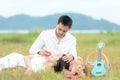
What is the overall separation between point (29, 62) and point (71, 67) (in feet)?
1.91

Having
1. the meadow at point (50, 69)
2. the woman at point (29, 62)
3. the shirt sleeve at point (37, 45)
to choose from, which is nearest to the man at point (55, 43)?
the shirt sleeve at point (37, 45)

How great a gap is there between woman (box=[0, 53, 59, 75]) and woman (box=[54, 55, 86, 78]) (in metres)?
0.10

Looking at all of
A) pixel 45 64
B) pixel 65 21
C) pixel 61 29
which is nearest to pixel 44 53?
pixel 45 64

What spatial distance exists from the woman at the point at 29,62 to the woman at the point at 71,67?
102 millimetres

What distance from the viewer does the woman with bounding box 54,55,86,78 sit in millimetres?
7008

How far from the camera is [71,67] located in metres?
7.12

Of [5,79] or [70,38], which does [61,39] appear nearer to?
[70,38]

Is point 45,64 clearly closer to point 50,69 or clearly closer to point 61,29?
point 50,69

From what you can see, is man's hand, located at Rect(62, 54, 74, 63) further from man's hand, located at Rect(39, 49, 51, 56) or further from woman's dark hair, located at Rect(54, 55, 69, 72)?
man's hand, located at Rect(39, 49, 51, 56)

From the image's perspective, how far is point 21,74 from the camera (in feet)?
21.2

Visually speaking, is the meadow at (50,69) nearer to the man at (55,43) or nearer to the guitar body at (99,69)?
the guitar body at (99,69)

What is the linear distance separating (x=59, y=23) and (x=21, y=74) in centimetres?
97

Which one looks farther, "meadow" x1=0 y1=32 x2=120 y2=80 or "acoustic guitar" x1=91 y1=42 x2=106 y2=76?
"acoustic guitar" x1=91 y1=42 x2=106 y2=76

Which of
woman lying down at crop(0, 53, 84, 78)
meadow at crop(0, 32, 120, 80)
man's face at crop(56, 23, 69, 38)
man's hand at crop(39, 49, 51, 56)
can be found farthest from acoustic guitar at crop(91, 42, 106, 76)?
man's hand at crop(39, 49, 51, 56)
